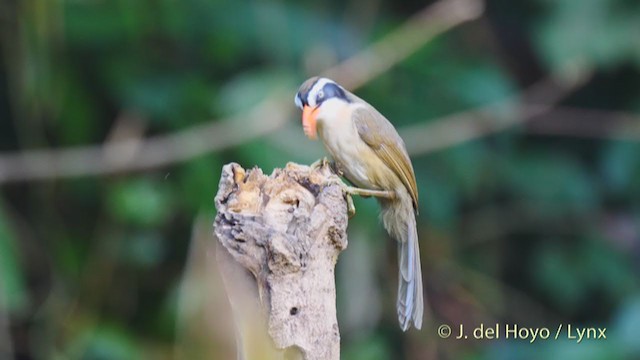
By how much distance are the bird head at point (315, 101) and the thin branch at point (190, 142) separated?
1702 mm

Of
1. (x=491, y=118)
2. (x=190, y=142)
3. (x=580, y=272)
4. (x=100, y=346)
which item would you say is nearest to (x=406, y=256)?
(x=190, y=142)

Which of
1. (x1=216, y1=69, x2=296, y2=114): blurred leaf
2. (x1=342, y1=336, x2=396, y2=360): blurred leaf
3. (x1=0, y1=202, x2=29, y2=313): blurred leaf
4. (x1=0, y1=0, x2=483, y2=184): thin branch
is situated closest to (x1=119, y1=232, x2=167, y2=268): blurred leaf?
(x1=0, y1=0, x2=483, y2=184): thin branch

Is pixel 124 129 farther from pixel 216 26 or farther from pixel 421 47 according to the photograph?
pixel 421 47

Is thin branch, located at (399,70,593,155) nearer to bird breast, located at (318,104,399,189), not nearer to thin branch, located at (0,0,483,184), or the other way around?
thin branch, located at (0,0,483,184)

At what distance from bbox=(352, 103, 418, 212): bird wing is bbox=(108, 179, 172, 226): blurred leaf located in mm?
1988

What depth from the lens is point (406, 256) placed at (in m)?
3.95

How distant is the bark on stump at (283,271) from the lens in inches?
101

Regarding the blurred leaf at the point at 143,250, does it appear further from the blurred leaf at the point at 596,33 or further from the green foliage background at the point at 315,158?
the blurred leaf at the point at 596,33

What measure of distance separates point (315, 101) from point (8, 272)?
2140 mm

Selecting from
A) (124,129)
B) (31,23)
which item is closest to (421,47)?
(124,129)

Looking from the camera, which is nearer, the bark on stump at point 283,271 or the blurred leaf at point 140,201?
the bark on stump at point 283,271

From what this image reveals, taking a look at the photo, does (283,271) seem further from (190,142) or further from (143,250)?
(143,250)

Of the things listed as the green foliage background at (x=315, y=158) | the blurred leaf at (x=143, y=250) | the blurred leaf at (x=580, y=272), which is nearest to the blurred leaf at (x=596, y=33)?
the green foliage background at (x=315, y=158)

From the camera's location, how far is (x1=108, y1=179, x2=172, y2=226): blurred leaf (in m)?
5.61
